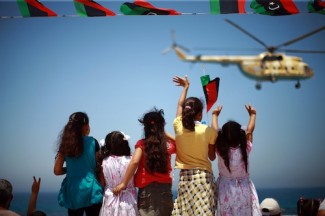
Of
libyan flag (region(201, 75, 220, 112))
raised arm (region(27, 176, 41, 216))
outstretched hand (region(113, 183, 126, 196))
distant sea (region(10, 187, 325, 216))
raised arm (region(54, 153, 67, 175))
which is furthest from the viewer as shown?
distant sea (region(10, 187, 325, 216))

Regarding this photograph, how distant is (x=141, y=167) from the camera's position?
3.53 meters

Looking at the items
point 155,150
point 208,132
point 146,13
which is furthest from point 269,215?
point 146,13

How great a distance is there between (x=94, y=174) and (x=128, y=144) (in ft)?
1.41

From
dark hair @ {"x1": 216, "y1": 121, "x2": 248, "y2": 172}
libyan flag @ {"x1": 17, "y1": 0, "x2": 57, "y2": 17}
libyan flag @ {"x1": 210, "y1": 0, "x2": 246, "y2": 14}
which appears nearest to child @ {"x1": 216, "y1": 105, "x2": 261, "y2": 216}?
dark hair @ {"x1": 216, "y1": 121, "x2": 248, "y2": 172}

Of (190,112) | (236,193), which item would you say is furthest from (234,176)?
(190,112)

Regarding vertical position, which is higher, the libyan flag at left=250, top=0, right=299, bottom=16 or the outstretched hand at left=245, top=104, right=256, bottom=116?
the libyan flag at left=250, top=0, right=299, bottom=16

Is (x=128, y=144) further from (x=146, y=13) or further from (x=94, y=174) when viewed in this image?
(x=146, y=13)

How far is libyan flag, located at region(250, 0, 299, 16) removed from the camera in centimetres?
547

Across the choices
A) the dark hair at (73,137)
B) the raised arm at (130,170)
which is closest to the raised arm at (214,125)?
the raised arm at (130,170)

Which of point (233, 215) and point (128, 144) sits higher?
point (128, 144)

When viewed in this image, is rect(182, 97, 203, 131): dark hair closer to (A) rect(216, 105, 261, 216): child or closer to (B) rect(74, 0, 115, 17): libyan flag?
(A) rect(216, 105, 261, 216): child

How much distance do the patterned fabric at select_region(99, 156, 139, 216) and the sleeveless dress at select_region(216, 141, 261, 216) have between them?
78cm

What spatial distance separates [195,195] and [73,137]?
3.96 ft

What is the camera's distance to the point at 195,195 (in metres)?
3.37
